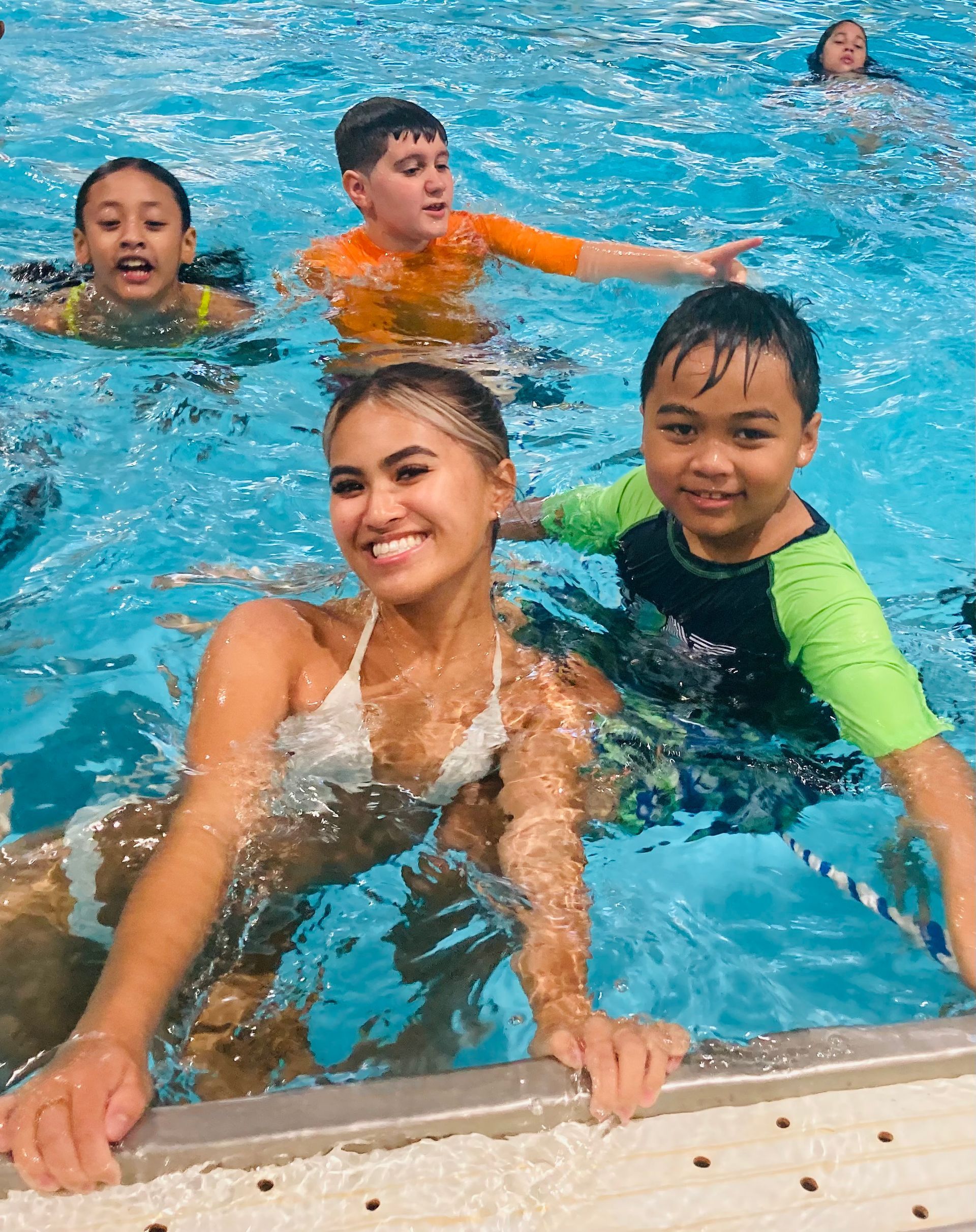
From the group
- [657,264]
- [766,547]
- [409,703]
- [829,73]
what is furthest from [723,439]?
[829,73]

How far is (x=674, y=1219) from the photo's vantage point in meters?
1.59

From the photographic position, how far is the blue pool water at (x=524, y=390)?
2.74 metres

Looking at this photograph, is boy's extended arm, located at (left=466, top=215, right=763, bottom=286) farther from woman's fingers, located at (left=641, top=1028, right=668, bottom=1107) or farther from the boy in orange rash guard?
woman's fingers, located at (left=641, top=1028, right=668, bottom=1107)

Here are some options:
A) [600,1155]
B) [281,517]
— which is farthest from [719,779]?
[281,517]

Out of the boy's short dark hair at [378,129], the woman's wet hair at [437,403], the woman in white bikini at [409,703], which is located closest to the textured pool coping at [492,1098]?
the woman in white bikini at [409,703]

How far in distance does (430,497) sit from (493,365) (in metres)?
2.82

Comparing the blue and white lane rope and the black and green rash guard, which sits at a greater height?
the black and green rash guard

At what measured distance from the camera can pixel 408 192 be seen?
17.9ft

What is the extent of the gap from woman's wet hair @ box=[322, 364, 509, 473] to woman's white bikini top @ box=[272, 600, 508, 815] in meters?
0.49

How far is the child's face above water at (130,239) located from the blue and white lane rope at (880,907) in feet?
12.3

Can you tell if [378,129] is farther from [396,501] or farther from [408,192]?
[396,501]

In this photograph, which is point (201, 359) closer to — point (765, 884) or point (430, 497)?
point (430, 497)

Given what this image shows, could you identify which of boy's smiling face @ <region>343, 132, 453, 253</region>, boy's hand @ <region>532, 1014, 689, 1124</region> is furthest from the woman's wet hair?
boy's smiling face @ <region>343, 132, 453, 253</region>

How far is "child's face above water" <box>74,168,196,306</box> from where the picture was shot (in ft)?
17.4
